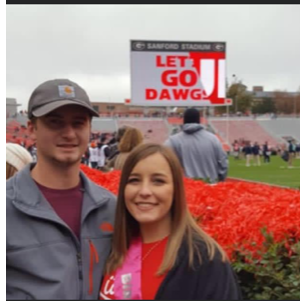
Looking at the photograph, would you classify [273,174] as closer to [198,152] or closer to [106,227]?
[198,152]

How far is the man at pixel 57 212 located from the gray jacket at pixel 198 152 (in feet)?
10.2

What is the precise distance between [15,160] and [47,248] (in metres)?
1.34

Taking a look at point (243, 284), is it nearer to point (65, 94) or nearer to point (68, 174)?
point (68, 174)

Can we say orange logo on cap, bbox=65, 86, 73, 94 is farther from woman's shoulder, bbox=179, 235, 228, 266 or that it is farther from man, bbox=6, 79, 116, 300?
woman's shoulder, bbox=179, 235, 228, 266

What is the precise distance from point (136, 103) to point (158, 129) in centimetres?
4054

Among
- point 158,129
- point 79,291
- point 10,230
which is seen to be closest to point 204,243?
point 79,291

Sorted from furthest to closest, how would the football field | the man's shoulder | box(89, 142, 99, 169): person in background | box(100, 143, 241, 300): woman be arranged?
box(89, 142, 99, 169): person in background → the football field → the man's shoulder → box(100, 143, 241, 300): woman

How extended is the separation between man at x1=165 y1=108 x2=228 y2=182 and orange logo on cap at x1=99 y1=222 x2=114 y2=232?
313 cm

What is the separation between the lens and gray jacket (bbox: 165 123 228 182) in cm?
498

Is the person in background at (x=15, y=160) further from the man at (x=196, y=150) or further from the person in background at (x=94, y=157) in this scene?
the person in background at (x=94, y=157)

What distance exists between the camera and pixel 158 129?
4916 cm

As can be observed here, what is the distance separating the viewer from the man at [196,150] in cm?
499

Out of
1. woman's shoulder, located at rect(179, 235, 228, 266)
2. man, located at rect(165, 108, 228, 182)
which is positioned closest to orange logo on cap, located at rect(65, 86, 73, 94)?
woman's shoulder, located at rect(179, 235, 228, 266)

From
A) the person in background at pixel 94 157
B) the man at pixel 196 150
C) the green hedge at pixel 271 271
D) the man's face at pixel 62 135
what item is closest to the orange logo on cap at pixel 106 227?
the man's face at pixel 62 135
